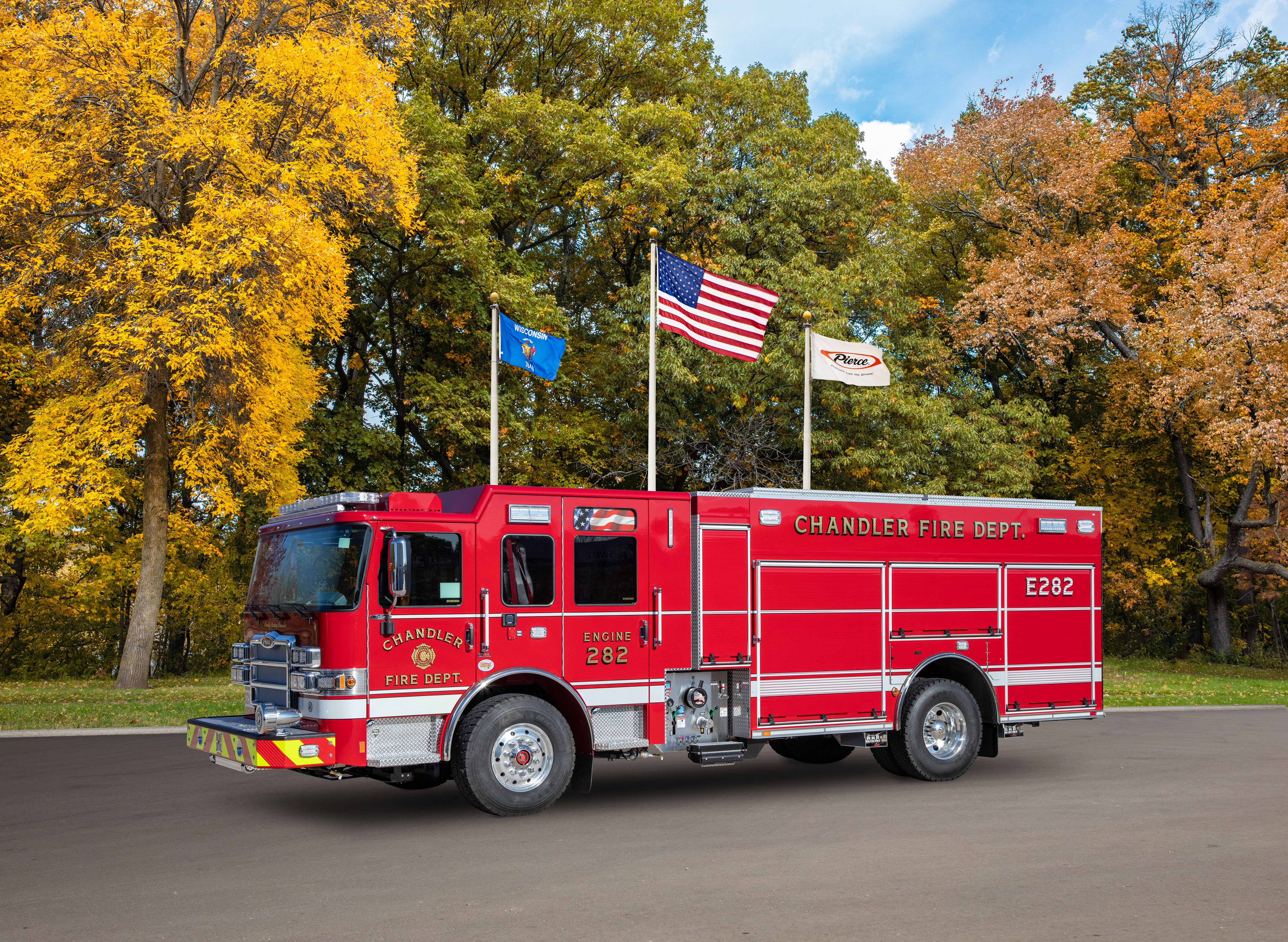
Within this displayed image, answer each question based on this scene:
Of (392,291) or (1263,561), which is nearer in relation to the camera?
(392,291)

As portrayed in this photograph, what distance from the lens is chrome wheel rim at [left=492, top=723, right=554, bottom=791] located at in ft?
31.4

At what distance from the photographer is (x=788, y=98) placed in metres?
34.1

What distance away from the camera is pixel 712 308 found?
58.7 ft

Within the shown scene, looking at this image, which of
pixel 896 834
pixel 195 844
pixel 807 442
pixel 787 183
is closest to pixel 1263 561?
pixel 787 183

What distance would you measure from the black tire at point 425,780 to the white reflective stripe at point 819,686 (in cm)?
299

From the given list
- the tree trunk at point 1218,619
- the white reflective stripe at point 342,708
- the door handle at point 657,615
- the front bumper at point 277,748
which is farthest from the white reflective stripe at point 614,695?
the tree trunk at point 1218,619

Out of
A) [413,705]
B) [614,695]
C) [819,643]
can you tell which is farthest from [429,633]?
[819,643]

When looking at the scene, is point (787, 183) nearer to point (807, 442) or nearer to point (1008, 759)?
point (807, 442)

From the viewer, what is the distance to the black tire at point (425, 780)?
10.2 meters

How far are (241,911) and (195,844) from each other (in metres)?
2.18

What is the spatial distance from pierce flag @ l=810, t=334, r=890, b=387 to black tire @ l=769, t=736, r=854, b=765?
711 cm

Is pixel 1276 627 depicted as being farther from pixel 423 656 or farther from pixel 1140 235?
pixel 423 656

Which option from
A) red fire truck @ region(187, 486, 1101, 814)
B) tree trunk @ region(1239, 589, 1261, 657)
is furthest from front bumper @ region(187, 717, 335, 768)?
tree trunk @ region(1239, 589, 1261, 657)

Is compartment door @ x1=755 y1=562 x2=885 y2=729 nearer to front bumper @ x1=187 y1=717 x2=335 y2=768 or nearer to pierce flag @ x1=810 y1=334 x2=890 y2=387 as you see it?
front bumper @ x1=187 y1=717 x2=335 y2=768
